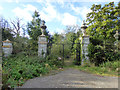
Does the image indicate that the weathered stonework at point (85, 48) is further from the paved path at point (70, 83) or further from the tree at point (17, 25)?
the tree at point (17, 25)

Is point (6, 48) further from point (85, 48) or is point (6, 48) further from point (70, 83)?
point (85, 48)

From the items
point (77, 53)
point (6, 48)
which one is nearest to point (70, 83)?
point (77, 53)

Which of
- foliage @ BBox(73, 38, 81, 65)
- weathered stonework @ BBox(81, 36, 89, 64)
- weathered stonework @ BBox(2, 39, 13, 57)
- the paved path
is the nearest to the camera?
the paved path

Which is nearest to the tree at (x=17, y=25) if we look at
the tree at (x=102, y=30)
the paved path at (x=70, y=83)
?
the tree at (x=102, y=30)

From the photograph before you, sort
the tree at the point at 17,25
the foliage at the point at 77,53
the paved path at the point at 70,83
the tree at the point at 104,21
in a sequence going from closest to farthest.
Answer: the paved path at the point at 70,83 < the foliage at the point at 77,53 < the tree at the point at 104,21 < the tree at the point at 17,25

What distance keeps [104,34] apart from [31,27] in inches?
292

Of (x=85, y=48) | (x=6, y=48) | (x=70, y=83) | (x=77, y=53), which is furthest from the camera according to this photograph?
(x=77, y=53)

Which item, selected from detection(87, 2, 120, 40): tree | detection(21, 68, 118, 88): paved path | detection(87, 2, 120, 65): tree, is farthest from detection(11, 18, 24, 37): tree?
detection(21, 68, 118, 88): paved path

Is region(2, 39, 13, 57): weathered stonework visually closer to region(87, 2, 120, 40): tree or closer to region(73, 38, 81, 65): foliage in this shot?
region(73, 38, 81, 65): foliage

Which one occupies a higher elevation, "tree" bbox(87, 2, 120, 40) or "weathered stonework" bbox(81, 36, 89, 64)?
"tree" bbox(87, 2, 120, 40)

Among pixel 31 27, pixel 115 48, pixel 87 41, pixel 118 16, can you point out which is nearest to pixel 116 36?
pixel 115 48

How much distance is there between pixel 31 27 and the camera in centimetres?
936

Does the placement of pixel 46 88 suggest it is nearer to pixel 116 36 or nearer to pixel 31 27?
pixel 116 36

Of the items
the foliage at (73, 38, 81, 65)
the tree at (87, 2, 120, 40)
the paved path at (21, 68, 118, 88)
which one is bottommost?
the paved path at (21, 68, 118, 88)
